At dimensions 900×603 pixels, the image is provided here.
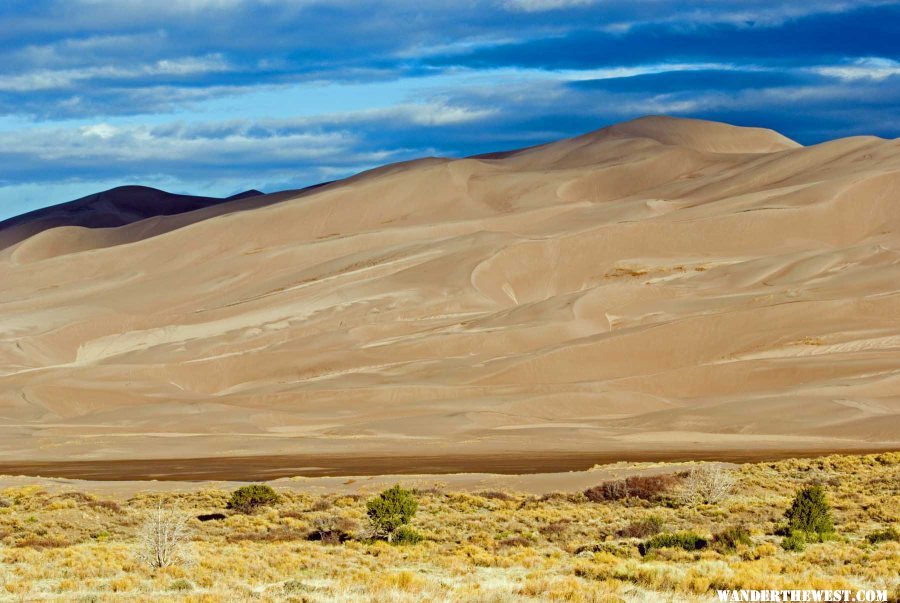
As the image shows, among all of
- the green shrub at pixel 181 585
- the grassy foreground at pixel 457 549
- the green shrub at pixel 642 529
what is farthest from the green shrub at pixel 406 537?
the green shrub at pixel 181 585

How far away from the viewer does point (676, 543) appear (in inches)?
794

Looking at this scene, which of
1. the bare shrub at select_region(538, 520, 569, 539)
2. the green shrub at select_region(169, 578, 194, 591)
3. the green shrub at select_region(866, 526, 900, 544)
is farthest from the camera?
the bare shrub at select_region(538, 520, 569, 539)

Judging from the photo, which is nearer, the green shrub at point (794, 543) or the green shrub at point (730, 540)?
the green shrub at point (794, 543)

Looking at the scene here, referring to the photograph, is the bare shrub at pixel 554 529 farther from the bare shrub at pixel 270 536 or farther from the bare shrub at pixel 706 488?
the bare shrub at pixel 706 488

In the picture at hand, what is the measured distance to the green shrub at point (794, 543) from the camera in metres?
19.4

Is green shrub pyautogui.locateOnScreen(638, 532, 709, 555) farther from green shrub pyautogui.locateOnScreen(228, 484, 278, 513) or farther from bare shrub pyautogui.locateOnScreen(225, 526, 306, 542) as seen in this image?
green shrub pyautogui.locateOnScreen(228, 484, 278, 513)

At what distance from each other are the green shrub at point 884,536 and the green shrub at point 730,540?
6.64 ft

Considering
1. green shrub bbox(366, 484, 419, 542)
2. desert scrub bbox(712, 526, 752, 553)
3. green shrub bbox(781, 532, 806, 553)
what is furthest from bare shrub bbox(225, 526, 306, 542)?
green shrub bbox(781, 532, 806, 553)

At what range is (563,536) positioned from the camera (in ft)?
75.4

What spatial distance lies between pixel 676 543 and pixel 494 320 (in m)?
63.7

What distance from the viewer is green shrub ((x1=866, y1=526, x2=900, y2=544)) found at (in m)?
20.5

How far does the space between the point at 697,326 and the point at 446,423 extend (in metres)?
25.3

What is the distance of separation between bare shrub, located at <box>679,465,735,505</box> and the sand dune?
1688cm

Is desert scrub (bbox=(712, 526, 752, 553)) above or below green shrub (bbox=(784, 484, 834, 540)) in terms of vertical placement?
below
